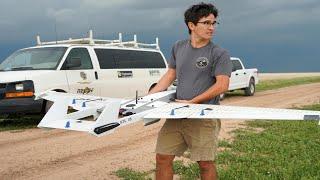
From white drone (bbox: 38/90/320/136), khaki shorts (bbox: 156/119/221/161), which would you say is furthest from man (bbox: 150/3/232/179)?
white drone (bbox: 38/90/320/136)

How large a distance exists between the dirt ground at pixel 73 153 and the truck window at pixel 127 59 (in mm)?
2689

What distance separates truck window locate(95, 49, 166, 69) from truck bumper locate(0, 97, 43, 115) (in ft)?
7.88

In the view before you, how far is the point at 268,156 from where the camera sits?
8078mm

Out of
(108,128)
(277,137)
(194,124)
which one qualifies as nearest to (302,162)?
(277,137)

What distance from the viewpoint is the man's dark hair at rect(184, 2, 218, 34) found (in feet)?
15.1

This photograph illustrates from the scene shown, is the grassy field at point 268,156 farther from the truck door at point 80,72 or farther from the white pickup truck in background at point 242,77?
the white pickup truck in background at point 242,77

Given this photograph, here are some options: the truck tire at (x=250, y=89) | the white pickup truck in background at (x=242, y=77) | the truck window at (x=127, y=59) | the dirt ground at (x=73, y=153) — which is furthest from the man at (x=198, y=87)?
the truck tire at (x=250, y=89)

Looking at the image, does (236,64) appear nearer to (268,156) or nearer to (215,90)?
(268,156)

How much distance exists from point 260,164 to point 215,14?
3422 mm

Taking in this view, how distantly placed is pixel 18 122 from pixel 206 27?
9901 millimetres

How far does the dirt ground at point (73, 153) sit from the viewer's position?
742 cm

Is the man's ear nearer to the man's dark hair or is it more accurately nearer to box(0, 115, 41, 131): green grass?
the man's dark hair

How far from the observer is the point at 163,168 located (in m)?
4.72

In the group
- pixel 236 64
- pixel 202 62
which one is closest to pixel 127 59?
pixel 236 64
